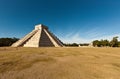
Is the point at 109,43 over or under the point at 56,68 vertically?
over

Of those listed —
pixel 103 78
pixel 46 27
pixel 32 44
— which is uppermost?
pixel 46 27

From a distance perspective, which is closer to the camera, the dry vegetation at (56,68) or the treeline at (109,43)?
the dry vegetation at (56,68)

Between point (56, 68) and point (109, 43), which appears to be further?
point (109, 43)

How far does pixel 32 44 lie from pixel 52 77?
125ft

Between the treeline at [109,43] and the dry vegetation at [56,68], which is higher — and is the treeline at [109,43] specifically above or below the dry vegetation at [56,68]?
above

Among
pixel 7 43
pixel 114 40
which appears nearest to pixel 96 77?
pixel 114 40

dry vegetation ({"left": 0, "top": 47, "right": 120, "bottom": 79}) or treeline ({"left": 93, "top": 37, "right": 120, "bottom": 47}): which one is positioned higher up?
treeline ({"left": 93, "top": 37, "right": 120, "bottom": 47})

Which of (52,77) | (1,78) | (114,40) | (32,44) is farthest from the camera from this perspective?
(114,40)

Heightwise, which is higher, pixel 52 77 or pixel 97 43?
pixel 97 43

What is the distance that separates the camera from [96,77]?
6141mm

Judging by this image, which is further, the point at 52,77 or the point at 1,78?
the point at 52,77

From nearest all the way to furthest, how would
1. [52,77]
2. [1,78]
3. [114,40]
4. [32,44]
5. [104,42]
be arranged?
1. [1,78]
2. [52,77]
3. [32,44]
4. [114,40]
5. [104,42]

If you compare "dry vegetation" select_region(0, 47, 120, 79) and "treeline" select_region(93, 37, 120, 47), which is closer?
"dry vegetation" select_region(0, 47, 120, 79)

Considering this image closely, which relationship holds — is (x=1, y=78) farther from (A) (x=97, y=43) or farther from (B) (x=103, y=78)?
(A) (x=97, y=43)
